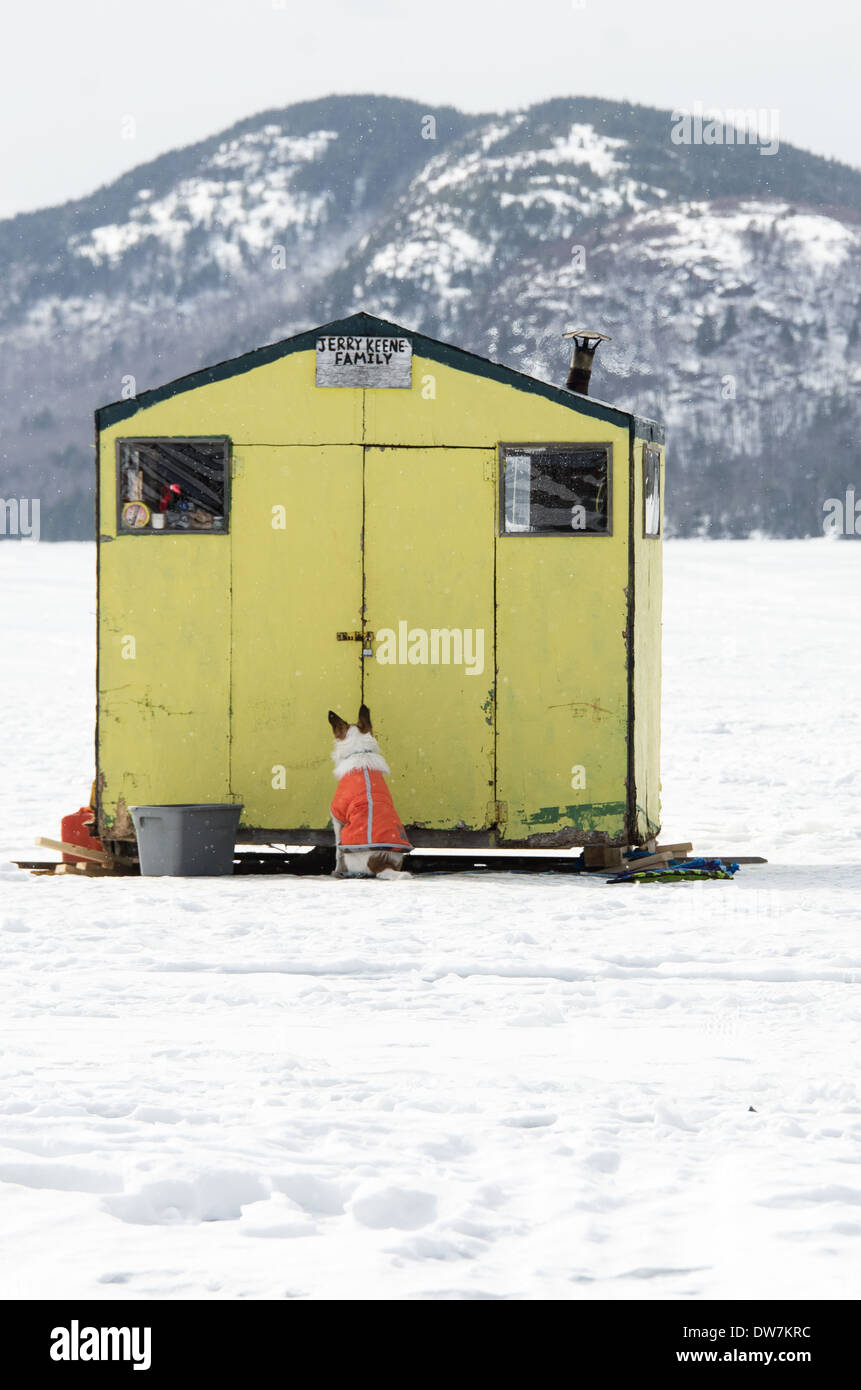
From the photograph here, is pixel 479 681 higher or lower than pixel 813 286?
lower

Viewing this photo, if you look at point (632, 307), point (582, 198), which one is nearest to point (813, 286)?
point (632, 307)

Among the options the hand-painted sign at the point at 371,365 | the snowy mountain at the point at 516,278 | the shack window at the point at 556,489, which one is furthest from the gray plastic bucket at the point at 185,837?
the snowy mountain at the point at 516,278

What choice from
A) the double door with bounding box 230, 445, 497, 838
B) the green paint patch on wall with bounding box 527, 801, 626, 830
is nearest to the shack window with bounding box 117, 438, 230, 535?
the double door with bounding box 230, 445, 497, 838

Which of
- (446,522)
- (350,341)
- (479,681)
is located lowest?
(479,681)

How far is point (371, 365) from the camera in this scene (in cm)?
1034

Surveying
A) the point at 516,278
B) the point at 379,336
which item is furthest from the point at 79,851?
the point at 516,278

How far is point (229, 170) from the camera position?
630 feet

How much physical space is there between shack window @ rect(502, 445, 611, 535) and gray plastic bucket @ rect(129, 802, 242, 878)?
8.38ft

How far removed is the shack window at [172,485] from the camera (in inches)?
409

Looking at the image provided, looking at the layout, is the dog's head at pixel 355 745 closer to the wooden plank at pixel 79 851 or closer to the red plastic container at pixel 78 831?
the wooden plank at pixel 79 851

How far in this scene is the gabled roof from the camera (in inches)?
404

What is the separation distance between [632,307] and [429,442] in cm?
13280

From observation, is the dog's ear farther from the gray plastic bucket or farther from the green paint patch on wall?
the green paint patch on wall

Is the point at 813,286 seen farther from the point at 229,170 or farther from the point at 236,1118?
the point at 236,1118
